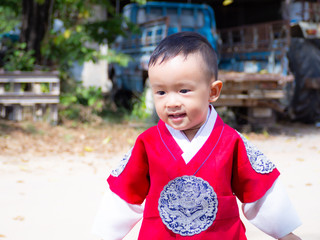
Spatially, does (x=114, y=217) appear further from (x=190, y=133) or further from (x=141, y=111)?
(x=141, y=111)

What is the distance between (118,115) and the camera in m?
8.91

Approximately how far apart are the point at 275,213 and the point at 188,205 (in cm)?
39

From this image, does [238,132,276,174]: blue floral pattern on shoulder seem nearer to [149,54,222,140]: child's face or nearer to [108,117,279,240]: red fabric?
[108,117,279,240]: red fabric

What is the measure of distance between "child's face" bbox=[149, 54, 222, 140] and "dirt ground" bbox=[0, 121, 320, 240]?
5.00ft

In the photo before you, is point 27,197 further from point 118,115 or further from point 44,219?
point 118,115

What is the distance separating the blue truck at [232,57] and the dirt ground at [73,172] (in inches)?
27.7

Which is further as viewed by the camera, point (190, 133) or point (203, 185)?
point (190, 133)

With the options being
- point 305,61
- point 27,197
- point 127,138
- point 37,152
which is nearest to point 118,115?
point 127,138

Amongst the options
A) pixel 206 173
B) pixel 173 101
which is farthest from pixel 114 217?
pixel 173 101

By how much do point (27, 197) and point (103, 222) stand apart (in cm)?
215

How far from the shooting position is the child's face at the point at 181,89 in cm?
177

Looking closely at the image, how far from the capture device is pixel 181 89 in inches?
70.4

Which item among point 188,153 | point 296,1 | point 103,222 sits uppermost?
point 296,1

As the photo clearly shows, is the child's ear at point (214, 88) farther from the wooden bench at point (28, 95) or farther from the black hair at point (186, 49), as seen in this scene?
the wooden bench at point (28, 95)
